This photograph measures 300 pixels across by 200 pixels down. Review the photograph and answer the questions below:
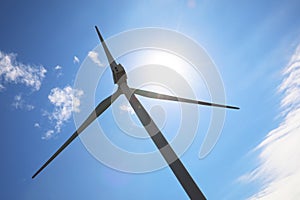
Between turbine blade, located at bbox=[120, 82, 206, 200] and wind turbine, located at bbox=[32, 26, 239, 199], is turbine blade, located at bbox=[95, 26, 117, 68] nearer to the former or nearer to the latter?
wind turbine, located at bbox=[32, 26, 239, 199]

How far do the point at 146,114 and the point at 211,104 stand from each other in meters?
8.58

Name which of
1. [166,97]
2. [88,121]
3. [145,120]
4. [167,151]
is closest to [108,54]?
[88,121]

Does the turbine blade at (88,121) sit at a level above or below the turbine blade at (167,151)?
above

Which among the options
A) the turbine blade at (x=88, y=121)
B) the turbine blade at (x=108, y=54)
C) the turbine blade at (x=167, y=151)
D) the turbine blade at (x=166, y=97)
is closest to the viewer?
the turbine blade at (x=167, y=151)

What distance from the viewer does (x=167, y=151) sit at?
100 ft

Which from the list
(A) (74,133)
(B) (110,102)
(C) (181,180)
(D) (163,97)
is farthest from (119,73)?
(C) (181,180)

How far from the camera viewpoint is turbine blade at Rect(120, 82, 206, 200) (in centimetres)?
2822

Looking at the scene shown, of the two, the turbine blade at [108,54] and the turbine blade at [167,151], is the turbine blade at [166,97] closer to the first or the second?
the turbine blade at [167,151]

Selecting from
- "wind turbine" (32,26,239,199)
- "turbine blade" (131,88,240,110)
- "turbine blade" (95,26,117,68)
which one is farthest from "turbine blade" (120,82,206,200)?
"turbine blade" (95,26,117,68)

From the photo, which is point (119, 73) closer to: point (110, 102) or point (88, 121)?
point (110, 102)

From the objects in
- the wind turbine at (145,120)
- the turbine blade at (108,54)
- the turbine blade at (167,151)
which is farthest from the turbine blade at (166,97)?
the turbine blade at (108,54)

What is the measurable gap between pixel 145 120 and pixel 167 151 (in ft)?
15.1

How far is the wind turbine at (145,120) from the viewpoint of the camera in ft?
93.7

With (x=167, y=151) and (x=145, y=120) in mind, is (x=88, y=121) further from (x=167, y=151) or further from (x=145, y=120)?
(x=167, y=151)
